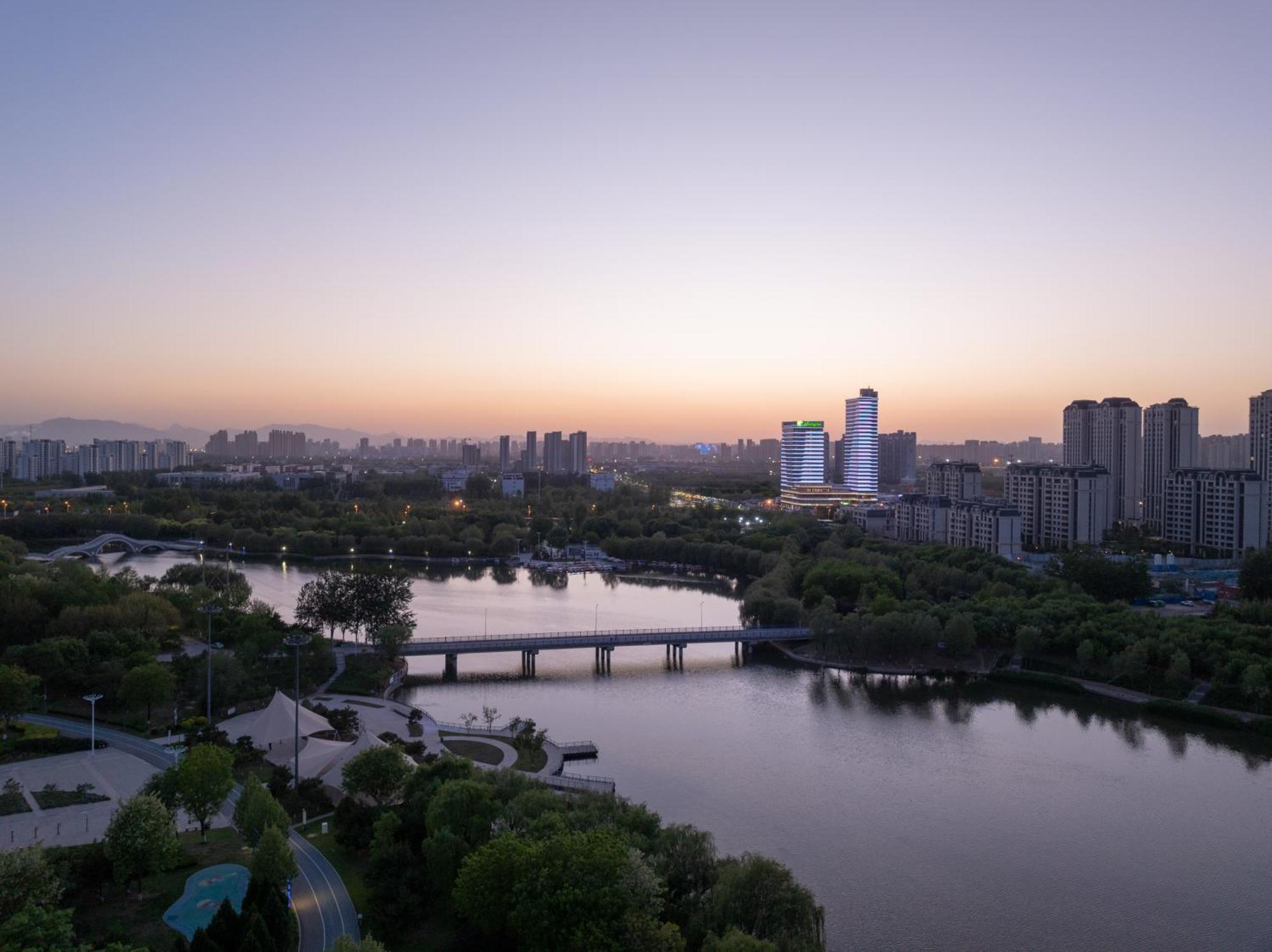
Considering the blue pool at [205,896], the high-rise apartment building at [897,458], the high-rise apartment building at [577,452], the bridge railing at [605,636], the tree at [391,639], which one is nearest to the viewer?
the blue pool at [205,896]

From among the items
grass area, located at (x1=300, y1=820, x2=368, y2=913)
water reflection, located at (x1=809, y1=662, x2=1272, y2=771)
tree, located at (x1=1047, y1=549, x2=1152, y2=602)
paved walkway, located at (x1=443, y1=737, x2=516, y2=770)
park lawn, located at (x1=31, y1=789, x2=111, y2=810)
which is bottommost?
water reflection, located at (x1=809, y1=662, x2=1272, y2=771)

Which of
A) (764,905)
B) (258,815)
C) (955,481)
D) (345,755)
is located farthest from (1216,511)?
(258,815)

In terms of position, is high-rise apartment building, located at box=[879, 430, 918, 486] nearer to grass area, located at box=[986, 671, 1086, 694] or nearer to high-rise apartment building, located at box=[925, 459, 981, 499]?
high-rise apartment building, located at box=[925, 459, 981, 499]

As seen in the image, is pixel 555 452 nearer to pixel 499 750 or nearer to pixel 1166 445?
pixel 1166 445

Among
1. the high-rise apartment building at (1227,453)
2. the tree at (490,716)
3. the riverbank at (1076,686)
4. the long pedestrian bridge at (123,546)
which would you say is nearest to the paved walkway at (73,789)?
the tree at (490,716)

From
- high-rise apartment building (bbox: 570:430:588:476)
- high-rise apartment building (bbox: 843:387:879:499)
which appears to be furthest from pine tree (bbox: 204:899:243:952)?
high-rise apartment building (bbox: 570:430:588:476)

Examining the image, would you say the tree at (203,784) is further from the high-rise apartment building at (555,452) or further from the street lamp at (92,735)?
the high-rise apartment building at (555,452)
